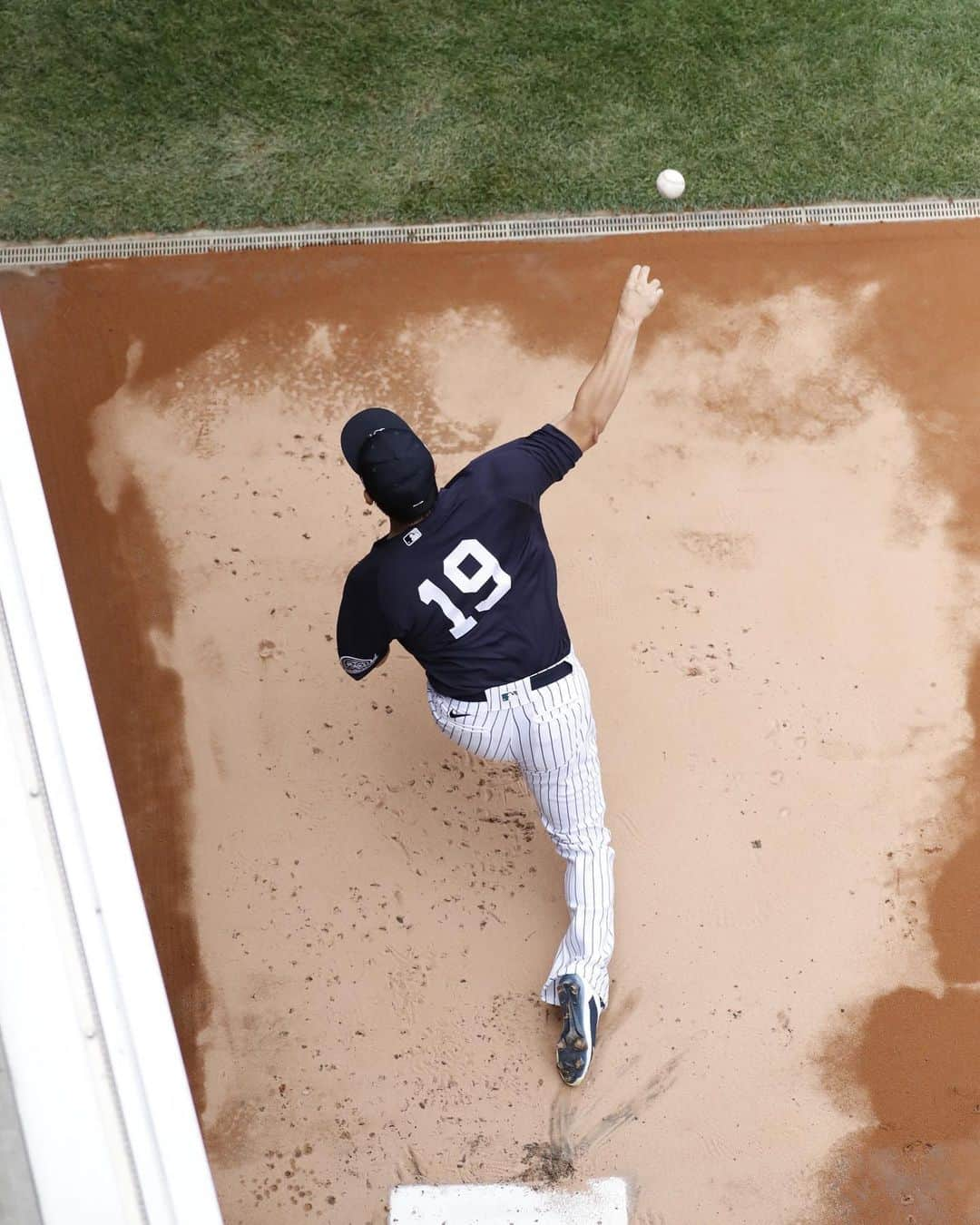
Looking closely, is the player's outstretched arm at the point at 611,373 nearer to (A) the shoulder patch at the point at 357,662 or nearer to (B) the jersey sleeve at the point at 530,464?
(B) the jersey sleeve at the point at 530,464

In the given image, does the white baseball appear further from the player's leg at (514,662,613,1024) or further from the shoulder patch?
the shoulder patch

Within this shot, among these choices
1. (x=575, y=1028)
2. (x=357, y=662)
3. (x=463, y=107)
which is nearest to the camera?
(x=357, y=662)

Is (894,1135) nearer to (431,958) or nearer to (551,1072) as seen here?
(551,1072)

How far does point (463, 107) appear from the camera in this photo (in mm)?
Result: 5285

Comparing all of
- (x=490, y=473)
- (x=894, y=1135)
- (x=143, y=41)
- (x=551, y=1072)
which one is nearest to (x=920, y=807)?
(x=894, y=1135)

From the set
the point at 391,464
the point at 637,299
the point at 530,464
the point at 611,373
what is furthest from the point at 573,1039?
the point at 637,299

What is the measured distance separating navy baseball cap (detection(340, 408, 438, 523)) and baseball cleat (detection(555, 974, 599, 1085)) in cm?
168

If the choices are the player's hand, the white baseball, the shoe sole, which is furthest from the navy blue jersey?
the white baseball

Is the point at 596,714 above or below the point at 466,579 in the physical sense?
below

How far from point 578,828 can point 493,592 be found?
98 cm

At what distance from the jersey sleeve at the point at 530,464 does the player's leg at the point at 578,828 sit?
63 cm

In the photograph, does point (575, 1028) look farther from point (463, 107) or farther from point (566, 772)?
Result: point (463, 107)

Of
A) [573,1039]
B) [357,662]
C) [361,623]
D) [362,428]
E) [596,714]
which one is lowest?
[573,1039]

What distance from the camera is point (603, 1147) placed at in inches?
147
